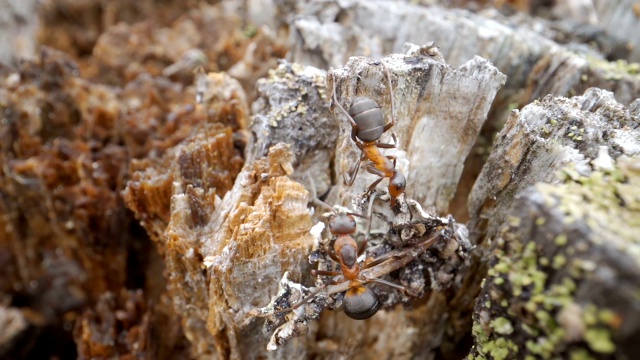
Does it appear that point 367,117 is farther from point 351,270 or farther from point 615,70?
point 615,70

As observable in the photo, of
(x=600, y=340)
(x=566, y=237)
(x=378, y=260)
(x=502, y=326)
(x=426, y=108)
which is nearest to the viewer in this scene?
(x=600, y=340)

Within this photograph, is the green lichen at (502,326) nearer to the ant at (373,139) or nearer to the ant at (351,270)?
the ant at (351,270)

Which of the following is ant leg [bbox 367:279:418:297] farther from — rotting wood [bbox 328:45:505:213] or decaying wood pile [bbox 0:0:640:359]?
rotting wood [bbox 328:45:505:213]

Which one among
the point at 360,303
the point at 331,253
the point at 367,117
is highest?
the point at 367,117

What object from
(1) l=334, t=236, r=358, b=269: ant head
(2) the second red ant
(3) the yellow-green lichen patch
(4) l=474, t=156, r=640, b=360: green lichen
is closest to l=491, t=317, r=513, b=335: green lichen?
(4) l=474, t=156, r=640, b=360: green lichen

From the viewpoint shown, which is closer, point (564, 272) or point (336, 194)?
point (564, 272)

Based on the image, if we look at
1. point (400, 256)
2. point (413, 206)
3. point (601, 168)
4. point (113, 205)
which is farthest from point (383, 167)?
point (113, 205)

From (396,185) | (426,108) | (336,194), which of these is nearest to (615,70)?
(426,108)
